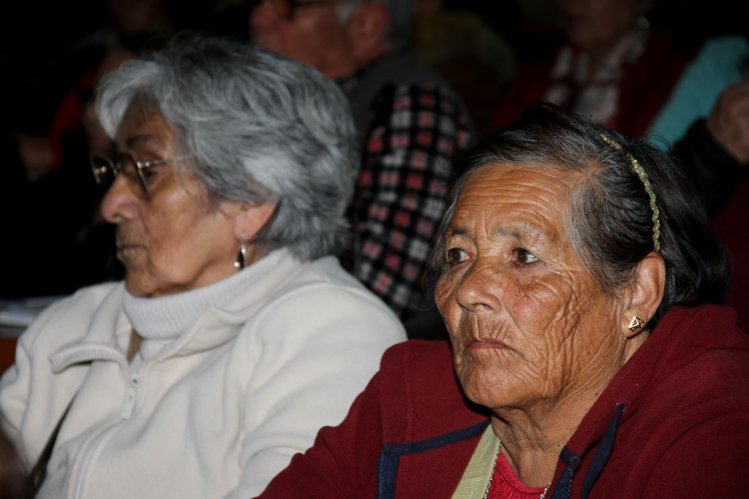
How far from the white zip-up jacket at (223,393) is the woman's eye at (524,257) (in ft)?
2.05

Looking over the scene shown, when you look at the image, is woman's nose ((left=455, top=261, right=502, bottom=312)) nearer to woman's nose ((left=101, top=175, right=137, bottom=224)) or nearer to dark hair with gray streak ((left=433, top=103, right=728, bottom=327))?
dark hair with gray streak ((left=433, top=103, right=728, bottom=327))

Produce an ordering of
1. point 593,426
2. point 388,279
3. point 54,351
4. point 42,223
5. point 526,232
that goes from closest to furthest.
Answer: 1. point 593,426
2. point 526,232
3. point 54,351
4. point 388,279
5. point 42,223

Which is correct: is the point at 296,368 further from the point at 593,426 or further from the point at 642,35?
the point at 642,35

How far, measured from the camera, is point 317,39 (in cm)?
412

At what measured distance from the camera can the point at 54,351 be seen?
9.28 feet

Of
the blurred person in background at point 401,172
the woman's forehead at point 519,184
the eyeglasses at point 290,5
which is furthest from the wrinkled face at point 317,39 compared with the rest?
the woman's forehead at point 519,184

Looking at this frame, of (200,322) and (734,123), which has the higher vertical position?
(734,123)

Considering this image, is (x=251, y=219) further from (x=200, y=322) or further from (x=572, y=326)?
(x=572, y=326)

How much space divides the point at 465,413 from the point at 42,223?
2.79 meters

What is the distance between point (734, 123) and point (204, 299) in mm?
1558

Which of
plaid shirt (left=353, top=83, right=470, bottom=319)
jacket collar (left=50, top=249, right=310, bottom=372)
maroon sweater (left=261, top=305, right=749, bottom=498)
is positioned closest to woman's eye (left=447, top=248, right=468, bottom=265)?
maroon sweater (left=261, top=305, right=749, bottom=498)

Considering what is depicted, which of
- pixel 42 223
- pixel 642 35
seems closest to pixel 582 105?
pixel 642 35

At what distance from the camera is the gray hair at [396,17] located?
4.16 metres

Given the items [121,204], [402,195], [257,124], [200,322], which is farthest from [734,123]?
[121,204]
